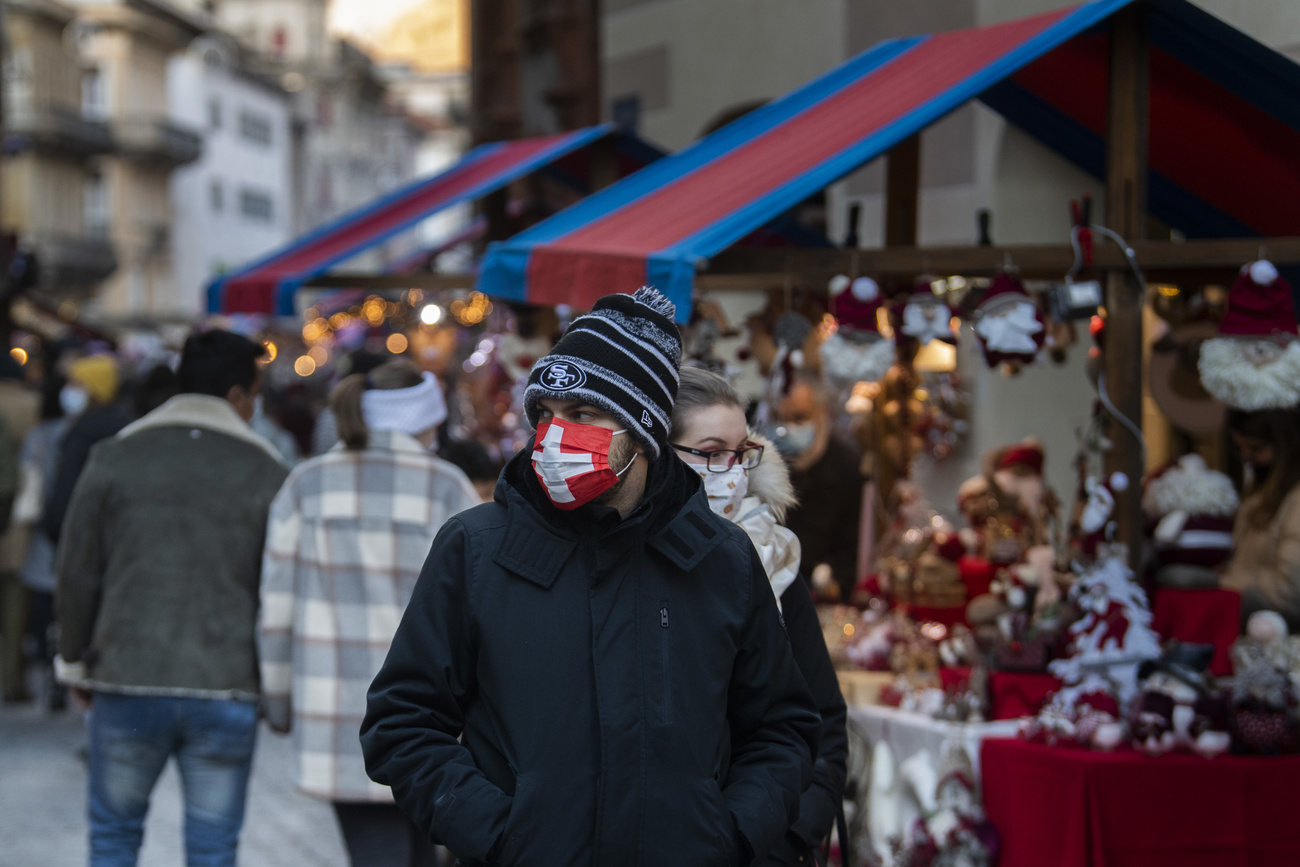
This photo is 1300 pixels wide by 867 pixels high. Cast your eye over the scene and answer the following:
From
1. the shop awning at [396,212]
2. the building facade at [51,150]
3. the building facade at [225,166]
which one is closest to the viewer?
the shop awning at [396,212]

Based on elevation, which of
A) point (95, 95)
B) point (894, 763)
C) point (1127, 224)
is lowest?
point (894, 763)

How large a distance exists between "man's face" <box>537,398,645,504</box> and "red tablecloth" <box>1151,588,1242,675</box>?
3403 mm

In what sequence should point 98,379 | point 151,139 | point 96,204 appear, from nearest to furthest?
point 98,379, point 151,139, point 96,204

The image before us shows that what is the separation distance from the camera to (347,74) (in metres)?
77.8

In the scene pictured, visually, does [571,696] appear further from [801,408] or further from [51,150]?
[51,150]

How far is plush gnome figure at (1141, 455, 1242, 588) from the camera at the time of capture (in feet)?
17.6

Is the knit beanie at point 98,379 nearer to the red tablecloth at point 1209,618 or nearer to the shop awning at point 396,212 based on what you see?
Result: the shop awning at point 396,212

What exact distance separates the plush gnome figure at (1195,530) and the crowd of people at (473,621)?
2512 mm

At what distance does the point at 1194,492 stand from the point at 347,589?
10.3 ft

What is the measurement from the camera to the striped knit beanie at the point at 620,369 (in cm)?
252

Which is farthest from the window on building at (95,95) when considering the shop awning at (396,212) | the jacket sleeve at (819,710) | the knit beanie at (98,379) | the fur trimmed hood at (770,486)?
the jacket sleeve at (819,710)

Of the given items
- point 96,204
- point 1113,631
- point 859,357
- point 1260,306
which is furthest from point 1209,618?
point 96,204

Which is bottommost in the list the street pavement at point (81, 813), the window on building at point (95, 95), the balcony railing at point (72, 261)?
the street pavement at point (81, 813)

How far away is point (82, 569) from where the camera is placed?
4.48 m
